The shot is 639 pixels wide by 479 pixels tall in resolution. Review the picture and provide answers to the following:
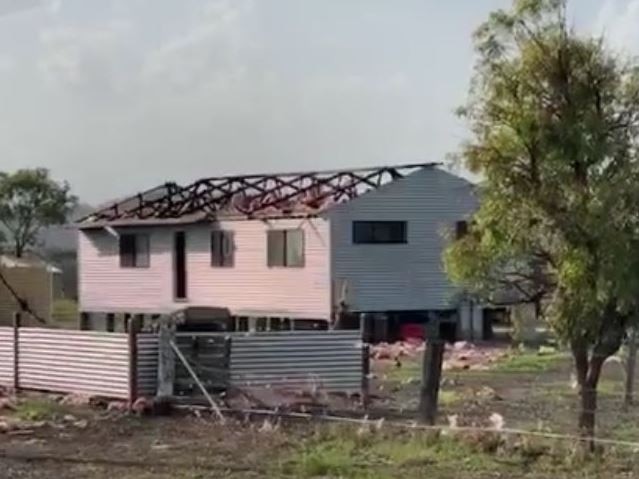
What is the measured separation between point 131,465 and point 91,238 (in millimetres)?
38258

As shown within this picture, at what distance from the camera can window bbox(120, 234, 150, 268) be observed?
49.9 metres

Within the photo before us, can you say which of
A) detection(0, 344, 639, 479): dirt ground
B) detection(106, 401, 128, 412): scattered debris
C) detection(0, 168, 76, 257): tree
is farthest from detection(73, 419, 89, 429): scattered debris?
detection(0, 168, 76, 257): tree

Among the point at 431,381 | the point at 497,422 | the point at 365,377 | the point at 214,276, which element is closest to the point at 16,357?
the point at 365,377

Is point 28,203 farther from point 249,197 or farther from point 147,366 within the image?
point 147,366

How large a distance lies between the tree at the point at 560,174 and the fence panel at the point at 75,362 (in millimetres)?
7474

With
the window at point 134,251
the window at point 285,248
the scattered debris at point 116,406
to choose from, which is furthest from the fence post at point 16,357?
the window at point 134,251

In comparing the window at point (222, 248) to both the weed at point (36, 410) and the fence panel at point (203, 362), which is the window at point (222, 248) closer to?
the weed at point (36, 410)

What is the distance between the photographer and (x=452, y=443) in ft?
51.6

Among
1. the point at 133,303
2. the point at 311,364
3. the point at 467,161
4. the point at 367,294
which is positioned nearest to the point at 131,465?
the point at 467,161

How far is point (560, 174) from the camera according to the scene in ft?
49.4

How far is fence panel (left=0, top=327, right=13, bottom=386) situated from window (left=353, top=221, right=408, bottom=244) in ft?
65.3

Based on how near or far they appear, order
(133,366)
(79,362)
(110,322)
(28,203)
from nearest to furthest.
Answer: (133,366) → (79,362) → (110,322) → (28,203)

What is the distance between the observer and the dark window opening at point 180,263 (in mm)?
48250

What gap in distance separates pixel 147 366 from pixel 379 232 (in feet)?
77.7
